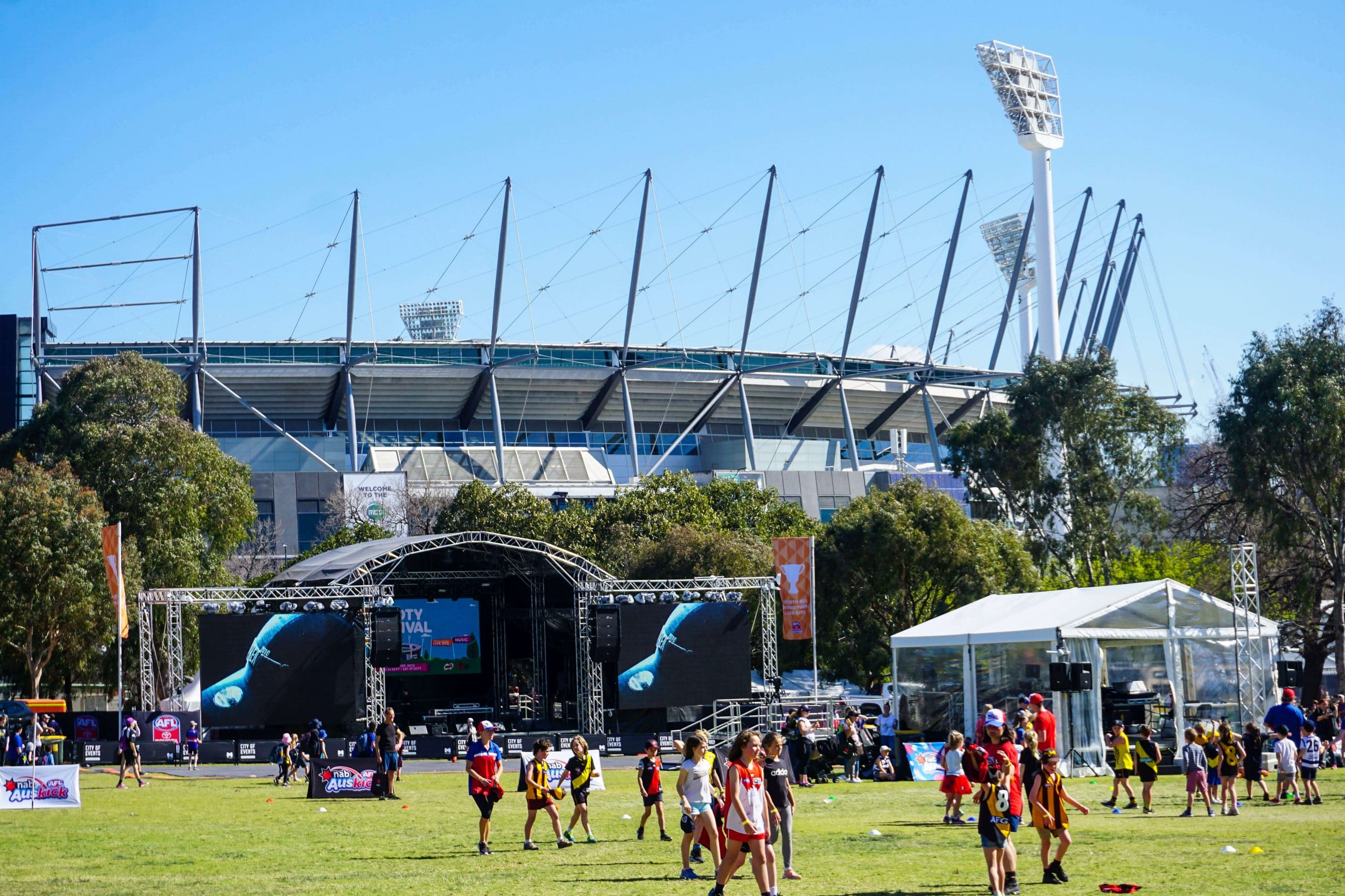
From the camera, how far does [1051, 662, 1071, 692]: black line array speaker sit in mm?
24578

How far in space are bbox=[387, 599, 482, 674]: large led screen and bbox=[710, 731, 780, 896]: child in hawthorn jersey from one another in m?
32.8

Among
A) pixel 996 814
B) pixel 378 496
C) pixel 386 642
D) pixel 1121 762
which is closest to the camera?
pixel 996 814

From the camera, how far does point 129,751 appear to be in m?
28.7

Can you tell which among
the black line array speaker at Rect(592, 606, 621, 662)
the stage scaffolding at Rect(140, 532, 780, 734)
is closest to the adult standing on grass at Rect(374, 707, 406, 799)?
the stage scaffolding at Rect(140, 532, 780, 734)

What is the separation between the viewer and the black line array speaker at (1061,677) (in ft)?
80.6

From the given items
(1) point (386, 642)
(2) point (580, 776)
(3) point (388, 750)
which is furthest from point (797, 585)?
(2) point (580, 776)

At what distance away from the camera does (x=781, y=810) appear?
13930mm

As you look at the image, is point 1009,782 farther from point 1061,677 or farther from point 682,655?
point 682,655

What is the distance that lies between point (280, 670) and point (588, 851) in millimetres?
22005

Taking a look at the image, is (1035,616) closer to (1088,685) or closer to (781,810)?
(1088,685)

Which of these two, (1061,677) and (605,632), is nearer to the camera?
(1061,677)

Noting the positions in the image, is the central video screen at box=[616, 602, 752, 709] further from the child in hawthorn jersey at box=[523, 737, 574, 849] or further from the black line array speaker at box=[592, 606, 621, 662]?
the child in hawthorn jersey at box=[523, 737, 574, 849]

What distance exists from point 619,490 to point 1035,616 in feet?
93.8

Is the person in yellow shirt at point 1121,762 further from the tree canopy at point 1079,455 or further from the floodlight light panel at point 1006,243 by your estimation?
the floodlight light panel at point 1006,243
